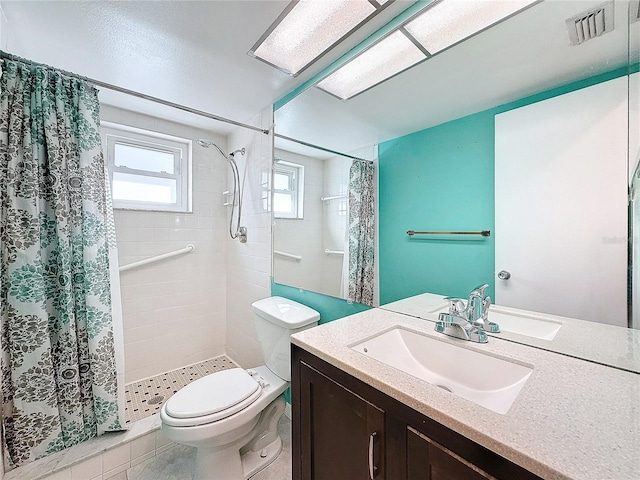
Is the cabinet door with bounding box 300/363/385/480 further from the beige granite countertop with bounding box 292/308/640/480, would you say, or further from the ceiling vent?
the ceiling vent

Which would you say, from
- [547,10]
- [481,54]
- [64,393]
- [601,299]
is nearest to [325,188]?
[481,54]

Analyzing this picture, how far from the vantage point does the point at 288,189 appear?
1.84m

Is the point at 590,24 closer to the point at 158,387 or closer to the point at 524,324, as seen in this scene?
the point at 524,324

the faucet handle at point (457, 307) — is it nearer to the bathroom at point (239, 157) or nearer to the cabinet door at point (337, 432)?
the bathroom at point (239, 157)

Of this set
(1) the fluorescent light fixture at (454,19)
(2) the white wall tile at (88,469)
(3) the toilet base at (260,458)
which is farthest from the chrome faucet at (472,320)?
(2) the white wall tile at (88,469)

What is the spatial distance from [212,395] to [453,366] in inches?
45.1

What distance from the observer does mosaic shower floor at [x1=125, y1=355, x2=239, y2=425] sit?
5.78 feet

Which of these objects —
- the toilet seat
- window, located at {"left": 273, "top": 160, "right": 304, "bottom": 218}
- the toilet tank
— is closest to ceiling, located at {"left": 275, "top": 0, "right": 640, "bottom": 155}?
window, located at {"left": 273, "top": 160, "right": 304, "bottom": 218}

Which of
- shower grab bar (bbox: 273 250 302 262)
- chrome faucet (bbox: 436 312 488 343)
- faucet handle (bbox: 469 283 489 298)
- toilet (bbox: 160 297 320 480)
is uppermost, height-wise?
shower grab bar (bbox: 273 250 302 262)

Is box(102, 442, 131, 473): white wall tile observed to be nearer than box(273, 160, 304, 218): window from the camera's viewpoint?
Yes

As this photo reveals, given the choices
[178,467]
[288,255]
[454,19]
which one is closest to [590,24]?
[454,19]

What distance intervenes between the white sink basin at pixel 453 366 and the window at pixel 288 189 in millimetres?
1030

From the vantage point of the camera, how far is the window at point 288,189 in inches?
69.0

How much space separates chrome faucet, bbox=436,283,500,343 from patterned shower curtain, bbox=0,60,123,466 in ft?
5.69
